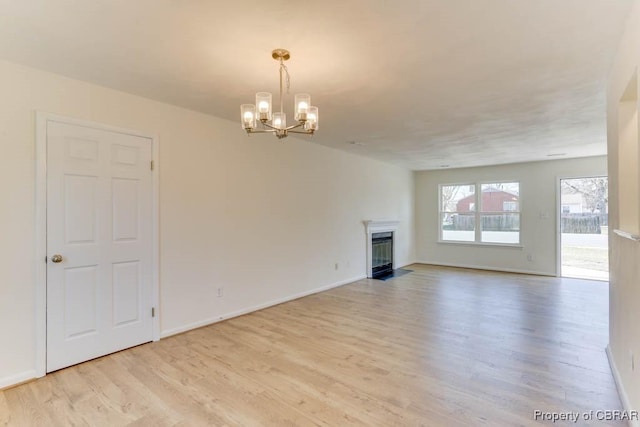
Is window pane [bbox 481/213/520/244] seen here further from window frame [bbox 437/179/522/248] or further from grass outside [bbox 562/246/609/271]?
grass outside [bbox 562/246/609/271]

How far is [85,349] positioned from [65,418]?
0.89 metres

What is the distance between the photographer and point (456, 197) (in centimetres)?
775

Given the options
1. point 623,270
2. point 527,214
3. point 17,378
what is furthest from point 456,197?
point 17,378

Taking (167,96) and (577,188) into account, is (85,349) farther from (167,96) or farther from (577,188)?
(577,188)

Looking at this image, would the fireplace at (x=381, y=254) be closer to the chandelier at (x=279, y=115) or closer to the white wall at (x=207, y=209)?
the white wall at (x=207, y=209)

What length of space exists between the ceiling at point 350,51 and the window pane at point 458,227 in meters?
4.04

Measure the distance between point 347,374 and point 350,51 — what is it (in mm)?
2487

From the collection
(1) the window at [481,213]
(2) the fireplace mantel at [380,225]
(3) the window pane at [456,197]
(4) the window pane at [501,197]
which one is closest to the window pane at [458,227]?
(1) the window at [481,213]

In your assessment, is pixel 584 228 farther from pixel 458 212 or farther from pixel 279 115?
pixel 279 115

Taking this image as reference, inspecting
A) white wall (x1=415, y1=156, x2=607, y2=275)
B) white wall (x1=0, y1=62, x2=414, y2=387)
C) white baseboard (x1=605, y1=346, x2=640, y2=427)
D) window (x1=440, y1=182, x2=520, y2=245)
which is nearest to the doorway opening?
white wall (x1=415, y1=156, x2=607, y2=275)

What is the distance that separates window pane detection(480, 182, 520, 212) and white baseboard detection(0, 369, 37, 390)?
313 inches

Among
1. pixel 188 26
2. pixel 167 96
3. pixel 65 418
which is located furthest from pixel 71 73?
pixel 65 418

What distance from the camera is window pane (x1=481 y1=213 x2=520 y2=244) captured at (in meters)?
6.91

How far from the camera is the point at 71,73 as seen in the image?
261cm
